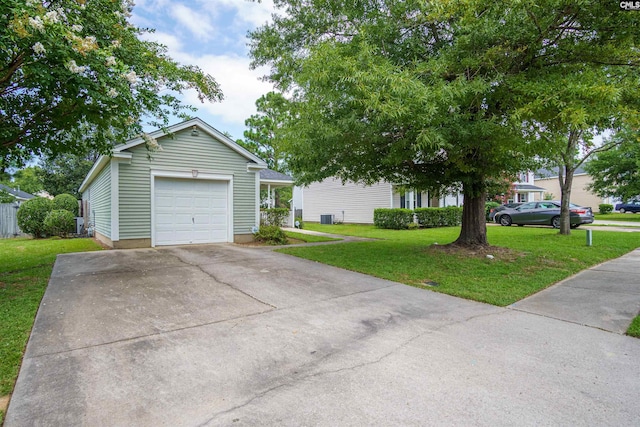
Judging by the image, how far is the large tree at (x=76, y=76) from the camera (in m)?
4.27

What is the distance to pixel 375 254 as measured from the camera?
30.5 feet

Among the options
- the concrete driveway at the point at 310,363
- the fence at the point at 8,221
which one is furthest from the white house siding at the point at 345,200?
the fence at the point at 8,221

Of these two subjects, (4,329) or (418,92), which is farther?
(418,92)

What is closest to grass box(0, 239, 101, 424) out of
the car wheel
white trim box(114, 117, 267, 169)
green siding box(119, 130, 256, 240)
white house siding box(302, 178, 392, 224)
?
green siding box(119, 130, 256, 240)

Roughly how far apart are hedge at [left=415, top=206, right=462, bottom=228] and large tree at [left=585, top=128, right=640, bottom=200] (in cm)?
1485

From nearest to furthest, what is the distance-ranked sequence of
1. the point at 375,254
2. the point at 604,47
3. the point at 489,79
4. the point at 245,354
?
1. the point at 245,354
2. the point at 604,47
3. the point at 489,79
4. the point at 375,254

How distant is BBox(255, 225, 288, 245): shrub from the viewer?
12039 millimetres

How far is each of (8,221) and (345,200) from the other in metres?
18.8

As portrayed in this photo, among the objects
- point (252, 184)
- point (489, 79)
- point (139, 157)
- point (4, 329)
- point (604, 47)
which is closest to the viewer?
point (4, 329)

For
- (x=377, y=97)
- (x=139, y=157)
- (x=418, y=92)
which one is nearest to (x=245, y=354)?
(x=377, y=97)

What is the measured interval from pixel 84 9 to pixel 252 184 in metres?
7.79

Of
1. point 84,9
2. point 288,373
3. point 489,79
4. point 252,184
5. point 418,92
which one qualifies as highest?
point 84,9

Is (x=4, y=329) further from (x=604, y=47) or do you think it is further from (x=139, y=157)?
(x=604, y=47)

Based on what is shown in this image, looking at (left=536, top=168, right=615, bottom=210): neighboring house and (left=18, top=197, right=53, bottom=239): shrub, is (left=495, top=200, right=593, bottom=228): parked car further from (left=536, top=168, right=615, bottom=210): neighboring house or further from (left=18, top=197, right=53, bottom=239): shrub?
(left=536, top=168, right=615, bottom=210): neighboring house
